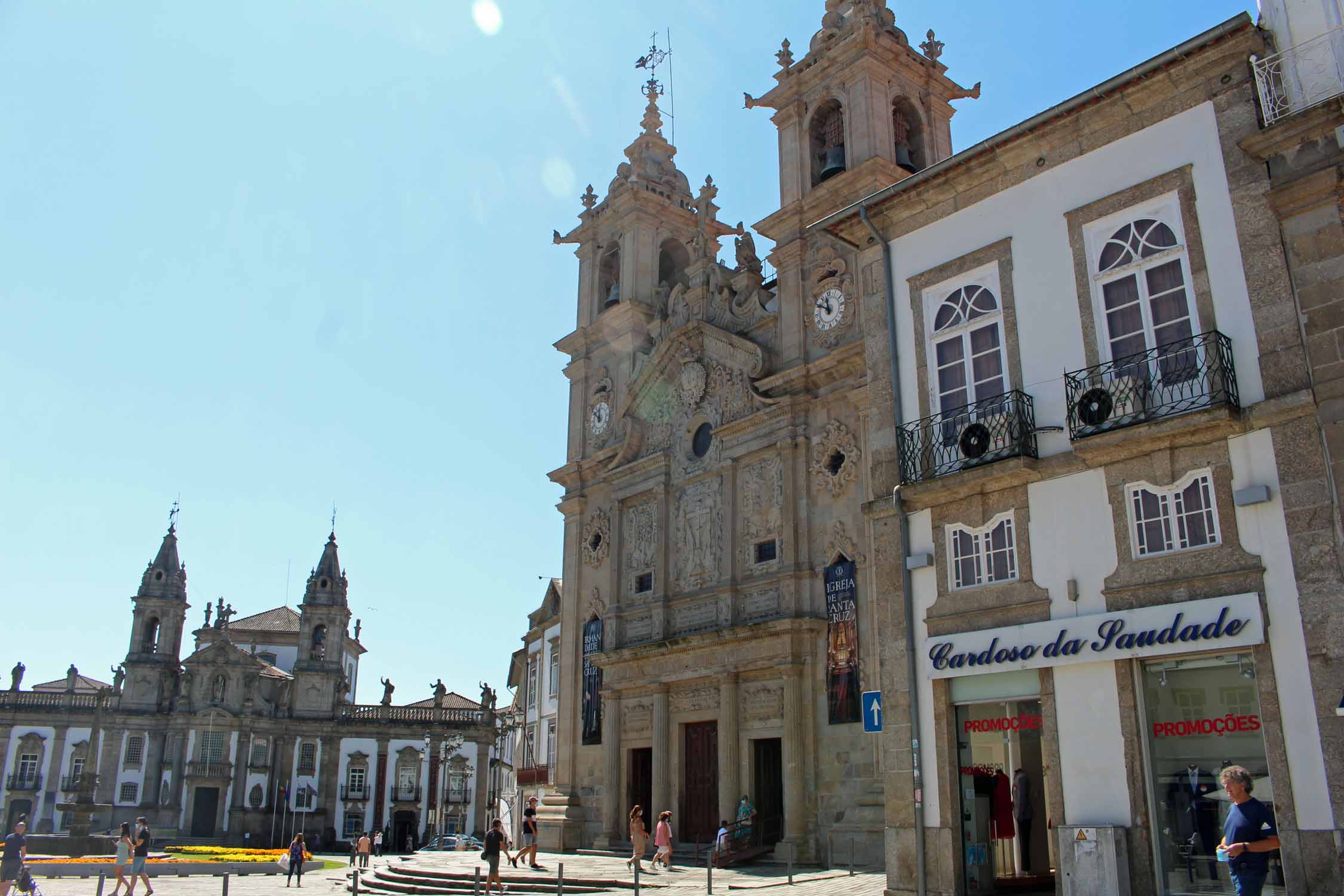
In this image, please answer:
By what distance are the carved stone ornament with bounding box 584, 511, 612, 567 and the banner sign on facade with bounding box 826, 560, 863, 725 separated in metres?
9.14

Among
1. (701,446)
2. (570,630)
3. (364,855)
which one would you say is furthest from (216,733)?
(701,446)

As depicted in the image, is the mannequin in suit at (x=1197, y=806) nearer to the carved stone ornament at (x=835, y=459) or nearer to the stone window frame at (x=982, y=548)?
the stone window frame at (x=982, y=548)

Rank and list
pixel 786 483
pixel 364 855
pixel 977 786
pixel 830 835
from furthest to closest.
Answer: pixel 364 855, pixel 786 483, pixel 830 835, pixel 977 786

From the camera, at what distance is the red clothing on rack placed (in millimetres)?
15266

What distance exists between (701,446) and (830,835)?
10787 mm

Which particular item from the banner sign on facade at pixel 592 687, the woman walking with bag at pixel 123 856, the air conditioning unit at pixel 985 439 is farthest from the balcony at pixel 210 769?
the air conditioning unit at pixel 985 439

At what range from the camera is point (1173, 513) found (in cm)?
1342

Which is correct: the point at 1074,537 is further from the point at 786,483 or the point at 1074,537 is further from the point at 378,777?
the point at 378,777

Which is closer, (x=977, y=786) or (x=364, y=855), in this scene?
(x=977, y=786)

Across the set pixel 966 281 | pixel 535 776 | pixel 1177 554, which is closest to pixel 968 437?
pixel 966 281

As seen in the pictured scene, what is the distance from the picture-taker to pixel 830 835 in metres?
22.7

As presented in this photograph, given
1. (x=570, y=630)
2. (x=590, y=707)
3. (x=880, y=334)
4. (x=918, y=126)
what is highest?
(x=918, y=126)

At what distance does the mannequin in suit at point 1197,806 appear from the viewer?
1255cm

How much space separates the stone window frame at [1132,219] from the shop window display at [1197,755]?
13.3 feet
